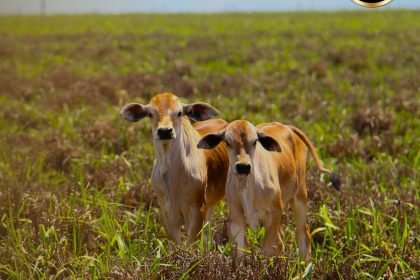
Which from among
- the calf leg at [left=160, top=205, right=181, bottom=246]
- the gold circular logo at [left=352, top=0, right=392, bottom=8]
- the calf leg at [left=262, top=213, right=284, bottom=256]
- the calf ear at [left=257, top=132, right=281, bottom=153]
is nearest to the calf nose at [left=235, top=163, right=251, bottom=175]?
the calf ear at [left=257, top=132, right=281, bottom=153]

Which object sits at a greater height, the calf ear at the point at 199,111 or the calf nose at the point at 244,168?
the calf ear at the point at 199,111

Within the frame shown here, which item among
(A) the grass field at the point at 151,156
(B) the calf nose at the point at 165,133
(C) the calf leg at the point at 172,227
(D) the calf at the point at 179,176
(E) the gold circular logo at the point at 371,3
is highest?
(E) the gold circular logo at the point at 371,3

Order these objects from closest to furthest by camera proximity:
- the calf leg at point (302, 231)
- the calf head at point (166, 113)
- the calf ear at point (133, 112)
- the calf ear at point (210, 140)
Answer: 1. the calf head at point (166, 113)
2. the calf ear at point (210, 140)
3. the calf ear at point (133, 112)
4. the calf leg at point (302, 231)

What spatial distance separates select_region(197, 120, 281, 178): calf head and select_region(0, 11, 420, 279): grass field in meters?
0.62

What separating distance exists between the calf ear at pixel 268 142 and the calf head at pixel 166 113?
1.49 ft

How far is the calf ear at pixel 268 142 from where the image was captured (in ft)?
15.6

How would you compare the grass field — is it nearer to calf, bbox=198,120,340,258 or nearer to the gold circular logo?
calf, bbox=198,120,340,258

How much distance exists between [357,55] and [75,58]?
928 centimetres

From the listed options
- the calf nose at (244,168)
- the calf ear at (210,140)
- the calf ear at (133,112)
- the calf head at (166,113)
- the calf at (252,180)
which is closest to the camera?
the calf nose at (244,168)

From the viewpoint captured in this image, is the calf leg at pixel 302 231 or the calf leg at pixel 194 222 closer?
the calf leg at pixel 194 222

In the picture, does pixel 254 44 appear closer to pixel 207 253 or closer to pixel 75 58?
pixel 75 58

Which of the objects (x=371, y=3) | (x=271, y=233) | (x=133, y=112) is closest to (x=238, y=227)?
(x=271, y=233)

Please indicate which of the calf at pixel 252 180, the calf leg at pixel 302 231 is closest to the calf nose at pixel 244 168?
the calf at pixel 252 180

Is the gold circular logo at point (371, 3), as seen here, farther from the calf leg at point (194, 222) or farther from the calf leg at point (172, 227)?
the calf leg at point (172, 227)
